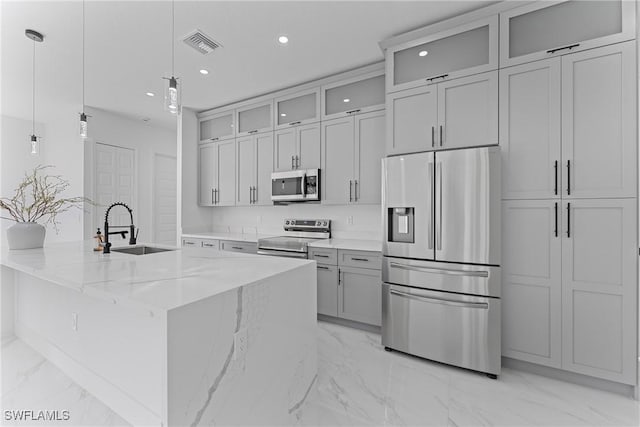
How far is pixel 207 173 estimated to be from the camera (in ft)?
15.3

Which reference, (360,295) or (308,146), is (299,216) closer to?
(308,146)

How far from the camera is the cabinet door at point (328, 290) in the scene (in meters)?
3.12

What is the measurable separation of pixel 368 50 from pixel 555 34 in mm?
1505

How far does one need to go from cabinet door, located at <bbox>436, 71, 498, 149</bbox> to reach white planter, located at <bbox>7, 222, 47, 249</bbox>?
3.40 meters

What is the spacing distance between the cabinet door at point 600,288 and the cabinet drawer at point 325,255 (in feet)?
6.22

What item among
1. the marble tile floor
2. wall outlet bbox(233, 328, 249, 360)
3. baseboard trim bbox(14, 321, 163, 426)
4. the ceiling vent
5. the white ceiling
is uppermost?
the white ceiling

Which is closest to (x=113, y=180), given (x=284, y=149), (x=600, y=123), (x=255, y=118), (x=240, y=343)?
(x=255, y=118)

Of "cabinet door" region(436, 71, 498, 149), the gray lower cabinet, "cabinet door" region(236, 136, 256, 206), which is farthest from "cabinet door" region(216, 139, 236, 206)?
"cabinet door" region(436, 71, 498, 149)

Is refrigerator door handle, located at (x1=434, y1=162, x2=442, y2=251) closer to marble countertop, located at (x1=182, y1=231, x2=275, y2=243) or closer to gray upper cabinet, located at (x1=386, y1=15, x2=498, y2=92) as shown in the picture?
gray upper cabinet, located at (x1=386, y1=15, x2=498, y2=92)

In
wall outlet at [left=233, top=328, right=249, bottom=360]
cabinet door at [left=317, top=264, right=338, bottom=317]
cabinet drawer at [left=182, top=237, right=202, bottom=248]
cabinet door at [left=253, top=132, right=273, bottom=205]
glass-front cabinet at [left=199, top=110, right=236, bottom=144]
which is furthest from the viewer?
glass-front cabinet at [left=199, top=110, right=236, bottom=144]

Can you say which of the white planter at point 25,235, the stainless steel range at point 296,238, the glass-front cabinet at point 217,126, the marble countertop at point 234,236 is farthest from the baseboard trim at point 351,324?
the glass-front cabinet at point 217,126

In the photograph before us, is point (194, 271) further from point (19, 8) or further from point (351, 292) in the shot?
point (19, 8)

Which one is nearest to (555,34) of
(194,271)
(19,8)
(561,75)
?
(561,75)

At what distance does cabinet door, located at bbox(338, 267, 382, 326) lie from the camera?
2875 mm
